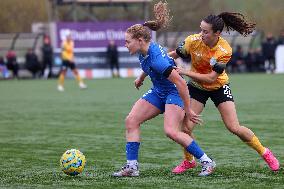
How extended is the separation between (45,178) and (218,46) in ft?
7.75

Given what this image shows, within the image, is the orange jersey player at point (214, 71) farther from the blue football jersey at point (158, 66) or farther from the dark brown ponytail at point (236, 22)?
the blue football jersey at point (158, 66)

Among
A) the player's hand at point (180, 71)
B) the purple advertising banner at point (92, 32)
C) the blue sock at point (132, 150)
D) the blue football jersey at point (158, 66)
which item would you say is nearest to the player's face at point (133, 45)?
the blue football jersey at point (158, 66)

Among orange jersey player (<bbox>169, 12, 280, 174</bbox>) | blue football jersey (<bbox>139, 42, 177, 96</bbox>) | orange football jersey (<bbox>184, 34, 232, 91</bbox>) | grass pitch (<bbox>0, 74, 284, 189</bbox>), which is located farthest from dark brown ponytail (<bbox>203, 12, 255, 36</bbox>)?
grass pitch (<bbox>0, 74, 284, 189</bbox>)

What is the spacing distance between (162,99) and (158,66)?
0.53 m

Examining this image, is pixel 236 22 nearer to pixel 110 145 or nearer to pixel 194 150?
pixel 194 150

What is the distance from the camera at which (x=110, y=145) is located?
12727 mm

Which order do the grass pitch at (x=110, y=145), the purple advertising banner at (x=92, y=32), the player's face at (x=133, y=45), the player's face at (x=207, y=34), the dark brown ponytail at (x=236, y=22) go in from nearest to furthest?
the grass pitch at (x=110, y=145), the player's face at (x=133, y=45), the player's face at (x=207, y=34), the dark brown ponytail at (x=236, y=22), the purple advertising banner at (x=92, y=32)

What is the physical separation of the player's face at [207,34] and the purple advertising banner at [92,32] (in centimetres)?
3136

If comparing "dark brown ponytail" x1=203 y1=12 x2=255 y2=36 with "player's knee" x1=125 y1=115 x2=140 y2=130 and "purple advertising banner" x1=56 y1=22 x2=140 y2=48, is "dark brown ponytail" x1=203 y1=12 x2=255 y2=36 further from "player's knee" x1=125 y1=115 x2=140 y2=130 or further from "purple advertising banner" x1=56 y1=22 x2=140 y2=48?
"purple advertising banner" x1=56 y1=22 x2=140 y2=48

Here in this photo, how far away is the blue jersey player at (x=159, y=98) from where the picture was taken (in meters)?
9.10

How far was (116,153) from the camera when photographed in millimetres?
11758

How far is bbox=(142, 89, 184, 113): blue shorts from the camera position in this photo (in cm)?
938

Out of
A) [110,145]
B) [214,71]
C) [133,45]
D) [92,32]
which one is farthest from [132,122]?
[92,32]

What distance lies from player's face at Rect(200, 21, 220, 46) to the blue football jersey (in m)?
0.45
